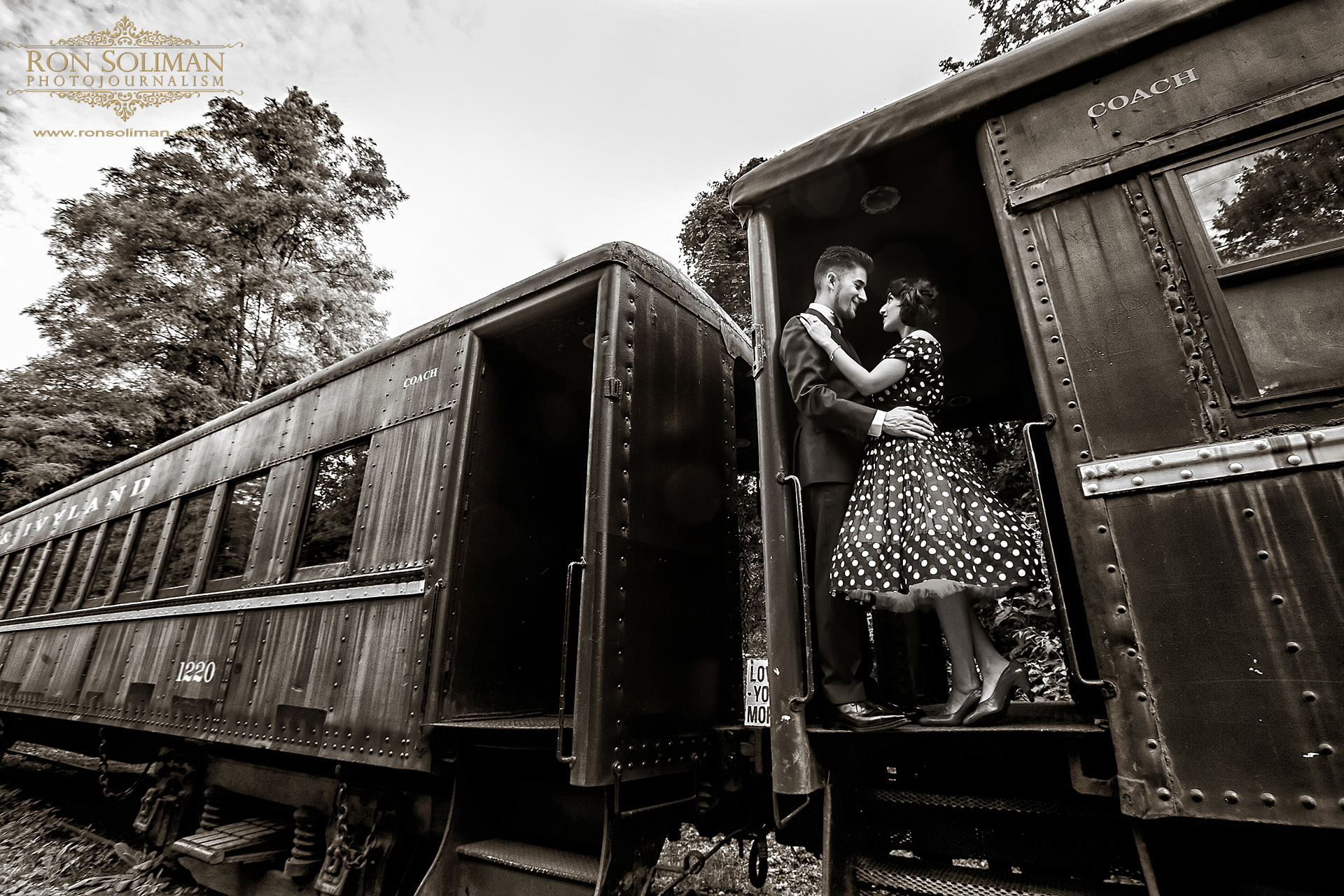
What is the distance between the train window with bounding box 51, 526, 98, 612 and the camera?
6977mm

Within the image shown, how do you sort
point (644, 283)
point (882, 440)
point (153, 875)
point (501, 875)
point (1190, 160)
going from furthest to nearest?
point (153, 875)
point (644, 283)
point (501, 875)
point (882, 440)
point (1190, 160)

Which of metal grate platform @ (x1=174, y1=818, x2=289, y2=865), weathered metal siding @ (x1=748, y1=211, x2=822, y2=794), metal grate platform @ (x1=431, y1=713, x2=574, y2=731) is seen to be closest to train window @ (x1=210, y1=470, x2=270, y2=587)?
metal grate platform @ (x1=174, y1=818, x2=289, y2=865)

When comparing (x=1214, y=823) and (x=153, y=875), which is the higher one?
(x=1214, y=823)

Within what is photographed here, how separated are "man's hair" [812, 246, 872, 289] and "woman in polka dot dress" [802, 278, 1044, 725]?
1.39ft

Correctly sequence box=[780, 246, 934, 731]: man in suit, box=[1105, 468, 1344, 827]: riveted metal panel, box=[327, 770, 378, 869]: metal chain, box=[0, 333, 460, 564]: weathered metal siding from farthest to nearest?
box=[0, 333, 460, 564]: weathered metal siding → box=[327, 770, 378, 869]: metal chain → box=[780, 246, 934, 731]: man in suit → box=[1105, 468, 1344, 827]: riveted metal panel

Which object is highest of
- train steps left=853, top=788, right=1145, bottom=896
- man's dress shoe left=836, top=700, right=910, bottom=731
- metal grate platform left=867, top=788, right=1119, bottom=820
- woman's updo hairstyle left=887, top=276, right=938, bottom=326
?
woman's updo hairstyle left=887, top=276, right=938, bottom=326

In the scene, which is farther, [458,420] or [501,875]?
[458,420]

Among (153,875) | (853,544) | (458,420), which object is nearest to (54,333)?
(153,875)

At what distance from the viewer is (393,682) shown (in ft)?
10.3

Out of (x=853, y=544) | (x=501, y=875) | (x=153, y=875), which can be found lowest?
(x=153, y=875)

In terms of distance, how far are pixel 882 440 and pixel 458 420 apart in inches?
82.5

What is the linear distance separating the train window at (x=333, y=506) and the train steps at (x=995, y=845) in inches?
121

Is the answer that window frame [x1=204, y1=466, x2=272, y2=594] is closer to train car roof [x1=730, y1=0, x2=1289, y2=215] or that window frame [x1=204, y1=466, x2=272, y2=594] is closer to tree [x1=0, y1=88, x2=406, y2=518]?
train car roof [x1=730, y1=0, x2=1289, y2=215]

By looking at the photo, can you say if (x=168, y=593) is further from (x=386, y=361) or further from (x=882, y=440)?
(x=882, y=440)
